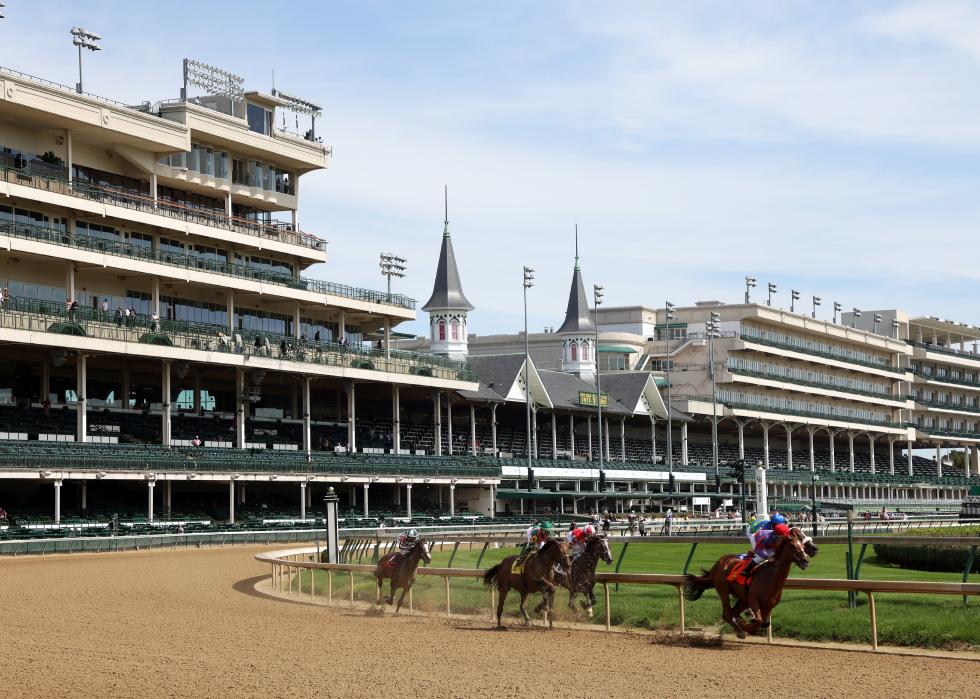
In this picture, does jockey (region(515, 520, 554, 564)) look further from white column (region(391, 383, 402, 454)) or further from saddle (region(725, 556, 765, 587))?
white column (region(391, 383, 402, 454))

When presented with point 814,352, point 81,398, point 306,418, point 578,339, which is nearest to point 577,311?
point 578,339

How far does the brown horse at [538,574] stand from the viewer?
20031mm

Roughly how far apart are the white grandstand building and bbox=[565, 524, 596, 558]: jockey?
29983 mm

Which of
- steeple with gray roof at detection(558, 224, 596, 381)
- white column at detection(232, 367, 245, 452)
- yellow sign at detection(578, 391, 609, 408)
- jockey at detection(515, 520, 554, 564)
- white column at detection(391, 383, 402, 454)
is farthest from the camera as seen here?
steeple with gray roof at detection(558, 224, 596, 381)

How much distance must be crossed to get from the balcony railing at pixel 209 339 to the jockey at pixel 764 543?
1426 inches

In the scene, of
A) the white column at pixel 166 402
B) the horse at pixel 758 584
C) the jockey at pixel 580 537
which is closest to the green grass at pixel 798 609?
the jockey at pixel 580 537

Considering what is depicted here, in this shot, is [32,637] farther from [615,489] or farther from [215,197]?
[615,489]

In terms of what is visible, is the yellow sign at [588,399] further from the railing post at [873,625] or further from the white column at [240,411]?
the railing post at [873,625]

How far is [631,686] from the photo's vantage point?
14984 mm

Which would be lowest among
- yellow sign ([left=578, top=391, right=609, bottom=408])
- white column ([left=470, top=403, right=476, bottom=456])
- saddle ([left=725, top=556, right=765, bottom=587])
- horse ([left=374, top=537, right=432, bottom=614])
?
horse ([left=374, top=537, right=432, bottom=614])

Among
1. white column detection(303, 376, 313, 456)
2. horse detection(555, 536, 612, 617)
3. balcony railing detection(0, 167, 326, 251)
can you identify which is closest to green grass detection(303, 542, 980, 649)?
horse detection(555, 536, 612, 617)

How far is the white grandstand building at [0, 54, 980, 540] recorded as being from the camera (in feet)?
166

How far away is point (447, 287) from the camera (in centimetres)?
8819

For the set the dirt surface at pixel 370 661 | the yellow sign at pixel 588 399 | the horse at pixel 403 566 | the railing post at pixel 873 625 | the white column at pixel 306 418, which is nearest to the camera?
the dirt surface at pixel 370 661
